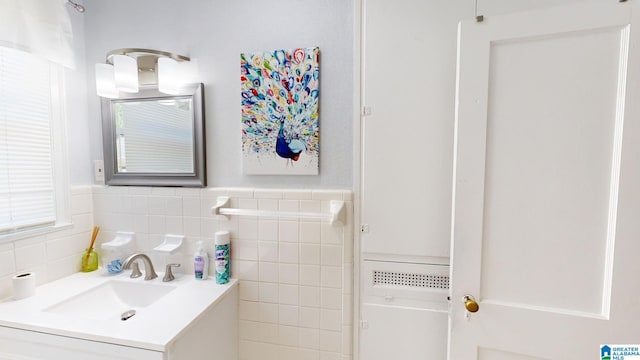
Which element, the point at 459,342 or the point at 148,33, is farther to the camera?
the point at 148,33

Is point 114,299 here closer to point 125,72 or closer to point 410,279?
point 125,72

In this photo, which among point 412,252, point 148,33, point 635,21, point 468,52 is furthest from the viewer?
point 148,33

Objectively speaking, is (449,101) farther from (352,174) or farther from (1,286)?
(1,286)

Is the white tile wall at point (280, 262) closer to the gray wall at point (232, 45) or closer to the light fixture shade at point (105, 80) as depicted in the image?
the gray wall at point (232, 45)

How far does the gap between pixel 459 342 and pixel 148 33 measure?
1.99 metres

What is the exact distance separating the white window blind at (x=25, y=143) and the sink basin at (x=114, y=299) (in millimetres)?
424

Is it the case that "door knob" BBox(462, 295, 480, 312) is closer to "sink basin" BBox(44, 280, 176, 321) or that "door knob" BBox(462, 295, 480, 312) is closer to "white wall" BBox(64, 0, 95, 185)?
"sink basin" BBox(44, 280, 176, 321)

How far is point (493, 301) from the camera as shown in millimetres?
1035

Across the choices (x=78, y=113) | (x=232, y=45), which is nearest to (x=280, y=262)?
(x=232, y=45)

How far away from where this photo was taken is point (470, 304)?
1013 millimetres

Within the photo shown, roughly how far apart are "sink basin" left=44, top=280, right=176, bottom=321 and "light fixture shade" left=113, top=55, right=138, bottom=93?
0.95 meters

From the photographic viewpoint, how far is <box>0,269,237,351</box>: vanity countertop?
939mm

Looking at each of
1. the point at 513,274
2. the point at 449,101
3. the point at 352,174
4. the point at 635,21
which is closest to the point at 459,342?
the point at 513,274

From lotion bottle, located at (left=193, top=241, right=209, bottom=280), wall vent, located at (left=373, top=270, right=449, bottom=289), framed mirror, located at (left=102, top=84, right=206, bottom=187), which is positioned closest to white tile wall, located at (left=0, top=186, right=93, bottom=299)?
framed mirror, located at (left=102, top=84, right=206, bottom=187)
